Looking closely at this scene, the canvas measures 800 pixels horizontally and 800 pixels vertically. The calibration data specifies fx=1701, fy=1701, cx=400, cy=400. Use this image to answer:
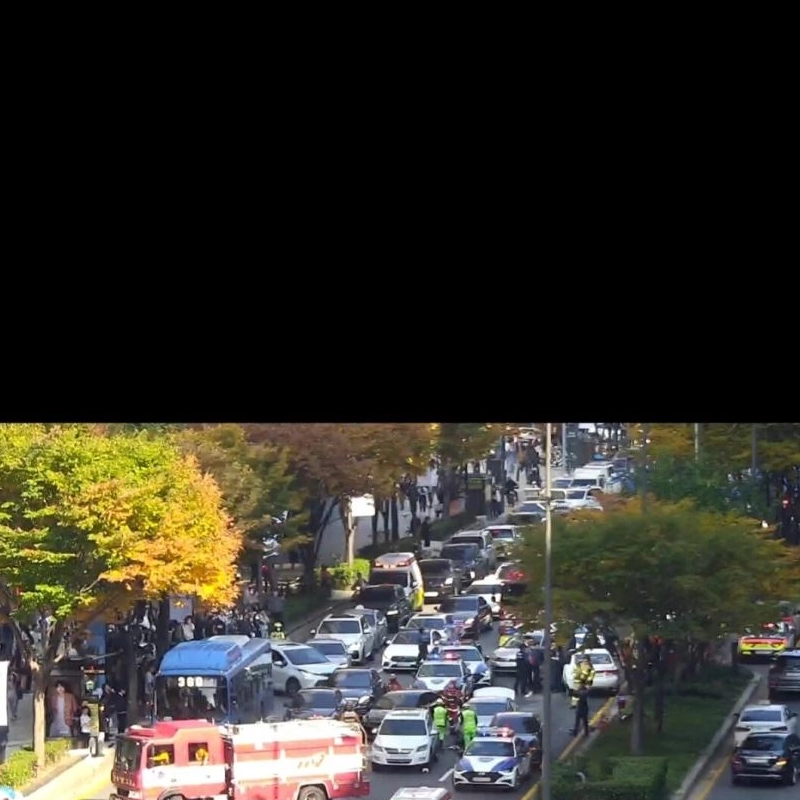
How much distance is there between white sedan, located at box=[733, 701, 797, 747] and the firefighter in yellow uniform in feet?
7.28

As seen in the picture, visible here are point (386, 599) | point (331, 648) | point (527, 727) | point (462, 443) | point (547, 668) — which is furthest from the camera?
point (462, 443)

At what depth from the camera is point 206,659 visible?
17.8m

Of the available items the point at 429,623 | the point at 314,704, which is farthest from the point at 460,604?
the point at 314,704

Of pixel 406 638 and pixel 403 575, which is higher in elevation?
pixel 403 575

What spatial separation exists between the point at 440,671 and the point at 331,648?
188 centimetres

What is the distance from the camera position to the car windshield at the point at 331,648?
68.5ft

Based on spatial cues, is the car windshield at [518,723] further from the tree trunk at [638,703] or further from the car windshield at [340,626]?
the car windshield at [340,626]

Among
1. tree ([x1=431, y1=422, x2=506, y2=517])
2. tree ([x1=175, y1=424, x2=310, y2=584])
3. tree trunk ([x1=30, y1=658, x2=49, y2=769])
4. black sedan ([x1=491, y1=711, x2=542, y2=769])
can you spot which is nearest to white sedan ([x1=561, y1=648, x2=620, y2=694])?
black sedan ([x1=491, y1=711, x2=542, y2=769])

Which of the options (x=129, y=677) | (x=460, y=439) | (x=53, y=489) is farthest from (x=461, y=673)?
(x=460, y=439)

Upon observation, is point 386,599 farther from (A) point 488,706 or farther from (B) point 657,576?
(B) point 657,576

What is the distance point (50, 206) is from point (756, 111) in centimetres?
105

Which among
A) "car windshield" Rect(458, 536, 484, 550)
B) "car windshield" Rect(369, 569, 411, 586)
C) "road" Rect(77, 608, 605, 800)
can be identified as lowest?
"road" Rect(77, 608, 605, 800)

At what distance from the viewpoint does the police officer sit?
19578 mm

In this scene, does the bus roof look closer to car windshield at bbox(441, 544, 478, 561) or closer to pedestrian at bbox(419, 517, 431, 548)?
car windshield at bbox(441, 544, 478, 561)
